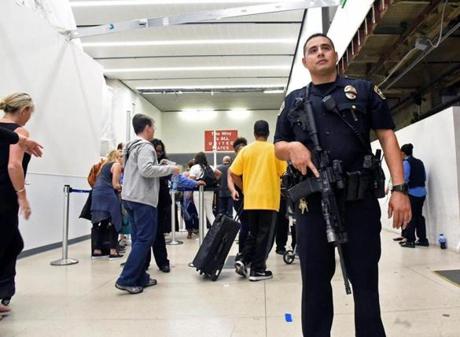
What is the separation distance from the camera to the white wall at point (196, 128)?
659 inches

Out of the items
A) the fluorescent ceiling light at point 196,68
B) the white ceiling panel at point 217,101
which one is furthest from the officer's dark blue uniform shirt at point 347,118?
the white ceiling panel at point 217,101

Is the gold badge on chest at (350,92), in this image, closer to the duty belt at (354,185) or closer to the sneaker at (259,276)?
the duty belt at (354,185)

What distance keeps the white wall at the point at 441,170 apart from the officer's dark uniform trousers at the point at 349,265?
148 inches

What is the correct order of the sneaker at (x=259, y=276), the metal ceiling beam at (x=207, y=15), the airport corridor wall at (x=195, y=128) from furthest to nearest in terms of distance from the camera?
1. the airport corridor wall at (x=195, y=128)
2. the metal ceiling beam at (x=207, y=15)
3. the sneaker at (x=259, y=276)

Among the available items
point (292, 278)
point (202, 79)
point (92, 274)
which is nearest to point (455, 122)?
point (292, 278)

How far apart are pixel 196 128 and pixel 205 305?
572 inches

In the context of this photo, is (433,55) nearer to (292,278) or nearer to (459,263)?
(459,263)

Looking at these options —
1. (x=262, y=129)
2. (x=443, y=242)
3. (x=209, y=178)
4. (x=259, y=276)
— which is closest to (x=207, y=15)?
(x=209, y=178)

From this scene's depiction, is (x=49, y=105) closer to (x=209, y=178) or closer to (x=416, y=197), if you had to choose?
(x=209, y=178)

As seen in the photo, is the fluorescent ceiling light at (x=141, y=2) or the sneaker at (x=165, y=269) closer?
the sneaker at (x=165, y=269)

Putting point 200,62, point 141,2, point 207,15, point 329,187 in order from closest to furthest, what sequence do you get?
1. point 329,187
2. point 207,15
3. point 141,2
4. point 200,62

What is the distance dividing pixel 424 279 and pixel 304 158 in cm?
233

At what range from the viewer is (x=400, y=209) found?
5.05ft

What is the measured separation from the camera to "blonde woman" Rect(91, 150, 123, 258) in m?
4.62
